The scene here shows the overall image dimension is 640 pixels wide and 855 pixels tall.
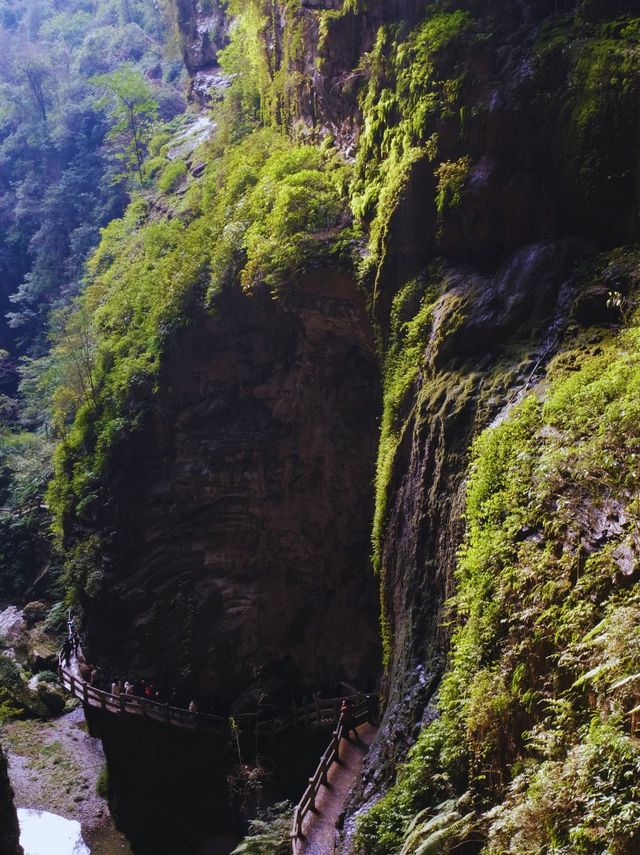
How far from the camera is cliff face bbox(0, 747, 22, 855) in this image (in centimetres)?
1576

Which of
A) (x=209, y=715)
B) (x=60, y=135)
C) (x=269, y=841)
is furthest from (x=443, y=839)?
(x=60, y=135)

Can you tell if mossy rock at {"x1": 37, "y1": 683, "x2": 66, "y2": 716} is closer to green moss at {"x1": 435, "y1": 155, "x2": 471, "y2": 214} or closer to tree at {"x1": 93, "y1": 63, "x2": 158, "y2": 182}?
green moss at {"x1": 435, "y1": 155, "x2": 471, "y2": 214}

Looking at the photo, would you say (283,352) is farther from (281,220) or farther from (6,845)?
(6,845)

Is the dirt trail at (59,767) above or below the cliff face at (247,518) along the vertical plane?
below

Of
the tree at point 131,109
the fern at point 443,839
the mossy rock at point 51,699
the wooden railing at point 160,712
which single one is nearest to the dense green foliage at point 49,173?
the tree at point 131,109

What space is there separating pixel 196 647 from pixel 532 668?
15053mm

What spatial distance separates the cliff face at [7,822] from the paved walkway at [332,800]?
7708 mm

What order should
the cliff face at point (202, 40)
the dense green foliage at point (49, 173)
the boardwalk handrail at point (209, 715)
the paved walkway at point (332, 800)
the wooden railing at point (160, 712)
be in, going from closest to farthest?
the paved walkway at point (332, 800) → the boardwalk handrail at point (209, 715) → the wooden railing at point (160, 712) → the dense green foliage at point (49, 173) → the cliff face at point (202, 40)

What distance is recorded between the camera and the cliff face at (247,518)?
18.2 meters

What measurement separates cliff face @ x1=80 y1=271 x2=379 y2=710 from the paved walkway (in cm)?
464

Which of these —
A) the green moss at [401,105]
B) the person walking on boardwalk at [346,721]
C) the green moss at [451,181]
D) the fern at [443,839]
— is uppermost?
the green moss at [401,105]

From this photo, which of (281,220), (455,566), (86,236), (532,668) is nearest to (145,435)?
(281,220)

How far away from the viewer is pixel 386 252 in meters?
13.8

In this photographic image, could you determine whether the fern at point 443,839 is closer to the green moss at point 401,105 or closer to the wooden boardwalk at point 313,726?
the wooden boardwalk at point 313,726
